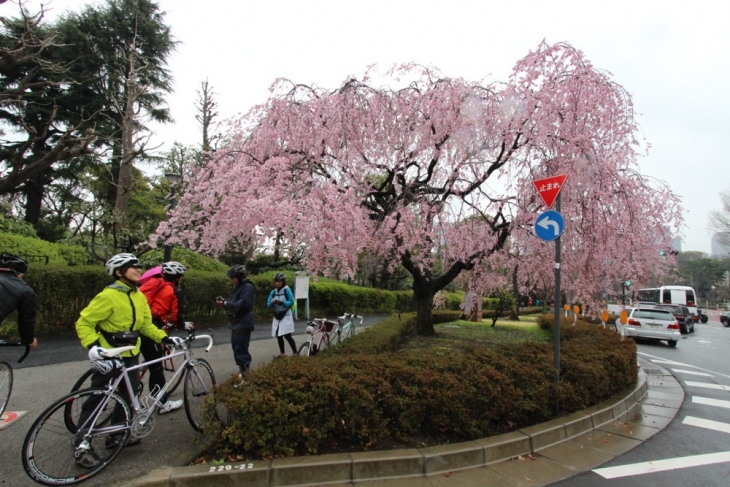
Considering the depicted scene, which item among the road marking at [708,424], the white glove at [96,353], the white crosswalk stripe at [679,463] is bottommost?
the road marking at [708,424]

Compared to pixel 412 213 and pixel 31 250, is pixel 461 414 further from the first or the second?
pixel 31 250

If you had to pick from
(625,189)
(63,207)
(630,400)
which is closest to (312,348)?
(630,400)

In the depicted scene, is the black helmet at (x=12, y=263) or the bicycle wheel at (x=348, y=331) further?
the bicycle wheel at (x=348, y=331)

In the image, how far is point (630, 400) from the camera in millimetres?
5707

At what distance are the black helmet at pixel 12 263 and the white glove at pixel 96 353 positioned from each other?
1.62 m

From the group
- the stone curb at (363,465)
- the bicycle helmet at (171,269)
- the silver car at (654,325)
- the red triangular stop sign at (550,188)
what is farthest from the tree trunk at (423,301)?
the silver car at (654,325)

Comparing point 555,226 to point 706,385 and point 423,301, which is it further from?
point 706,385

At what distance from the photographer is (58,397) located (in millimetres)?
4898

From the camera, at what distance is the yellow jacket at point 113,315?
319 centimetres

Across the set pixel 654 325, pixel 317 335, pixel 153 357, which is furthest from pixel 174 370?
pixel 654 325

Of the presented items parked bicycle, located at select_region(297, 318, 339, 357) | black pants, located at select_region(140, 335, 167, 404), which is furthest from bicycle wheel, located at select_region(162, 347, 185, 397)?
parked bicycle, located at select_region(297, 318, 339, 357)

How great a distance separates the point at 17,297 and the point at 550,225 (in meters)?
6.10

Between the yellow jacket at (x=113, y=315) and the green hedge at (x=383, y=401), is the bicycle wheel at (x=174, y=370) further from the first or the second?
the green hedge at (x=383, y=401)

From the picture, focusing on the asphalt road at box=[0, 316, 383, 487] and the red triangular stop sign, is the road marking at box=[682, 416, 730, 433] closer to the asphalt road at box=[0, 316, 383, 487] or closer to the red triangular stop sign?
the red triangular stop sign
